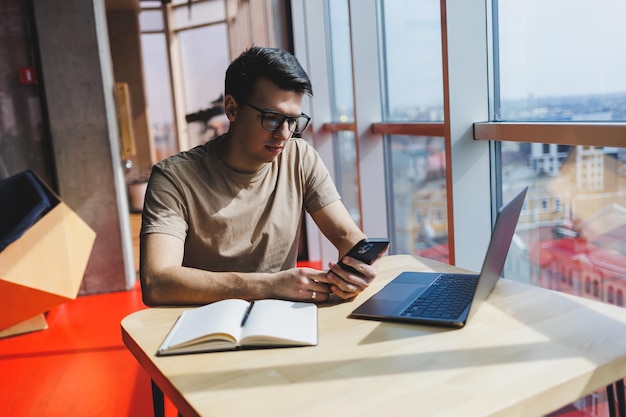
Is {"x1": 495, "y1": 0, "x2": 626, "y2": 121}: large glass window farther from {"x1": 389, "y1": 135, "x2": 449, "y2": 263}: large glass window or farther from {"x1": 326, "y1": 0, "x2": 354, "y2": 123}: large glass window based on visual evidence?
{"x1": 326, "y1": 0, "x2": 354, "y2": 123}: large glass window

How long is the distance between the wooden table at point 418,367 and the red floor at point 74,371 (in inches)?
62.2

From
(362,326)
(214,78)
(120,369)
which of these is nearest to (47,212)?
(120,369)

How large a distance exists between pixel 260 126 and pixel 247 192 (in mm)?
230

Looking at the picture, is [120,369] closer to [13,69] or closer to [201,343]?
[201,343]

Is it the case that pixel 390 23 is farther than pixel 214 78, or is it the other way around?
pixel 214 78

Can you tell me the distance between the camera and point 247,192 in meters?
1.91

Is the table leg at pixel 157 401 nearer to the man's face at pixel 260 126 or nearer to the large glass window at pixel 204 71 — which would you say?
the man's face at pixel 260 126

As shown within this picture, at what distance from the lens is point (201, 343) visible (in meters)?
1.19

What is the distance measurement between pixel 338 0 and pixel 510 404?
3782 mm

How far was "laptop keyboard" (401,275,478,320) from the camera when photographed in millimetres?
1272

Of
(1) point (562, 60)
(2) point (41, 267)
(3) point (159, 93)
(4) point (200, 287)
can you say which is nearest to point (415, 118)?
(1) point (562, 60)

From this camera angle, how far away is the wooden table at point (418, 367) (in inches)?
36.3

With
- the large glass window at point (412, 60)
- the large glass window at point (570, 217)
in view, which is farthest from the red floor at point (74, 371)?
the large glass window at point (412, 60)

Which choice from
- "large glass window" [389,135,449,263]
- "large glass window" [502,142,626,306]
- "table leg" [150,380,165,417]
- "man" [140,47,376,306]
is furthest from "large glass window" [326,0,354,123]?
"table leg" [150,380,165,417]
